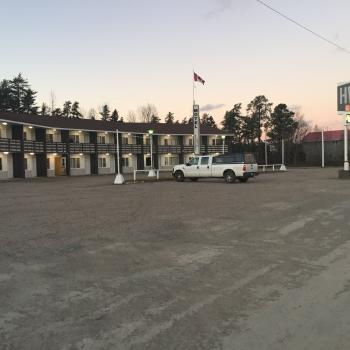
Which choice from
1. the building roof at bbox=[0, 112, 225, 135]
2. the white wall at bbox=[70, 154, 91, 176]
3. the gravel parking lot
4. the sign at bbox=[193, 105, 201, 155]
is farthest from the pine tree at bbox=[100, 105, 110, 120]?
the gravel parking lot

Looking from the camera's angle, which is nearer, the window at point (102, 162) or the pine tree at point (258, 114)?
the window at point (102, 162)

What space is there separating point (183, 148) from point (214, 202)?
52.7 meters

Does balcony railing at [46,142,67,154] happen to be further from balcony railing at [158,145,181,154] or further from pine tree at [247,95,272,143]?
pine tree at [247,95,272,143]

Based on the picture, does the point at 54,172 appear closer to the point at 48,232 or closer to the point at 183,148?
the point at 183,148

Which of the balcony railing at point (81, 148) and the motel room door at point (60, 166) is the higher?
the balcony railing at point (81, 148)

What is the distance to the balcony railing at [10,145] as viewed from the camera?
41.4 metres

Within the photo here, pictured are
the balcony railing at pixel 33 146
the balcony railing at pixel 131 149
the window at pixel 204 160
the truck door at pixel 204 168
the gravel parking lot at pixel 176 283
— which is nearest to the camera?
the gravel parking lot at pixel 176 283

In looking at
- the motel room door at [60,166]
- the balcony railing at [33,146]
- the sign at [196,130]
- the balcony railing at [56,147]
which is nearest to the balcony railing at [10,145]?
the balcony railing at [33,146]

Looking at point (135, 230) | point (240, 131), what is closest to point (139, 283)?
point (135, 230)

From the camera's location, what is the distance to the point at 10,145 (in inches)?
1672

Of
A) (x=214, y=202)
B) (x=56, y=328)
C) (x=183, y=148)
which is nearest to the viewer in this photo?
(x=56, y=328)

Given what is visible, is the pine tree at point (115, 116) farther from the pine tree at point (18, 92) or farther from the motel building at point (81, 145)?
the motel building at point (81, 145)

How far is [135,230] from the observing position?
1073 centimetres

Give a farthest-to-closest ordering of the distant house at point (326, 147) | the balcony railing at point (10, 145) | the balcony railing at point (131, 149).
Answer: the distant house at point (326, 147)
the balcony railing at point (131, 149)
the balcony railing at point (10, 145)
